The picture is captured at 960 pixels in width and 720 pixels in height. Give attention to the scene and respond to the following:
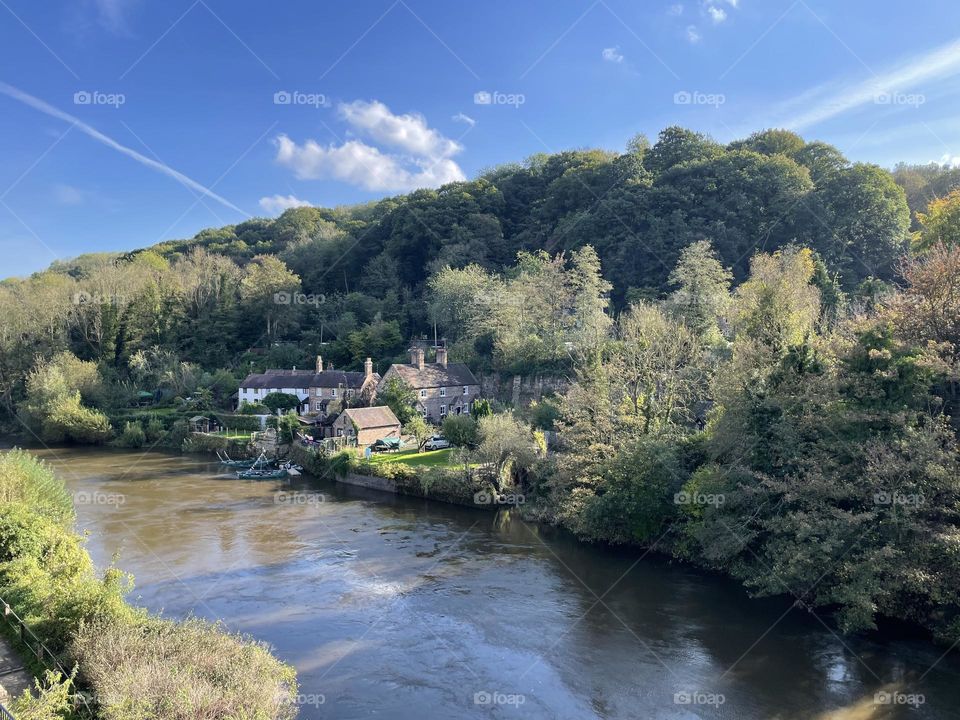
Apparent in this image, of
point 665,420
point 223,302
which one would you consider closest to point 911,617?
point 665,420

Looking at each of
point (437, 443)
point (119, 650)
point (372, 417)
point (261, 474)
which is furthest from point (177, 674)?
point (372, 417)

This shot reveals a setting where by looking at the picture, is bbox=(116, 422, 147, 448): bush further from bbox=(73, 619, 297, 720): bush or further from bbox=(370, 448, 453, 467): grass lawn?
bbox=(73, 619, 297, 720): bush

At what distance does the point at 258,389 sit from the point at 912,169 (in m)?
80.9

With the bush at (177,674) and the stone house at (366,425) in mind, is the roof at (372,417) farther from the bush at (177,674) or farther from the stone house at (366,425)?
the bush at (177,674)

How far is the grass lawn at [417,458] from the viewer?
37.1 metres

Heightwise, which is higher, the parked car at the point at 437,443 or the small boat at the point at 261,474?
the parked car at the point at 437,443

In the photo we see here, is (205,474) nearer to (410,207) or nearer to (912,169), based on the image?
(410,207)

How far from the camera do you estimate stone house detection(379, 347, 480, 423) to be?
49250mm
